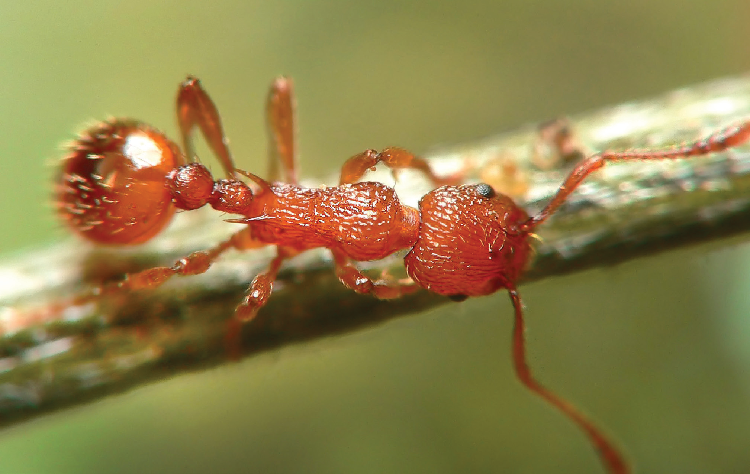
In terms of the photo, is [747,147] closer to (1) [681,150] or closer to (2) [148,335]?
(1) [681,150]

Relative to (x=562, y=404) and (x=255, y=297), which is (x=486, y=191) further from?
(x=255, y=297)

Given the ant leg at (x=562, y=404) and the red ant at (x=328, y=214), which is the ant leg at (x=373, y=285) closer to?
the red ant at (x=328, y=214)

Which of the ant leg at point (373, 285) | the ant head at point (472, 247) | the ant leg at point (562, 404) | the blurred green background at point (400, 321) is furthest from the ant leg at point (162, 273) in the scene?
the ant leg at point (562, 404)

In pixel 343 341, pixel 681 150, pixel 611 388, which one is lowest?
pixel 611 388

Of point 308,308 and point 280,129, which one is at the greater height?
point 280,129

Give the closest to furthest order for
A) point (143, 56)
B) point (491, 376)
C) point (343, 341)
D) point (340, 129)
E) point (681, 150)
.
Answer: point (681, 150), point (343, 341), point (491, 376), point (143, 56), point (340, 129)

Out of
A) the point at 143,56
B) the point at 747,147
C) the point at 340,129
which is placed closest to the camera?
the point at 747,147

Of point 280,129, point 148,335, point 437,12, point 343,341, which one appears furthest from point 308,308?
point 437,12
